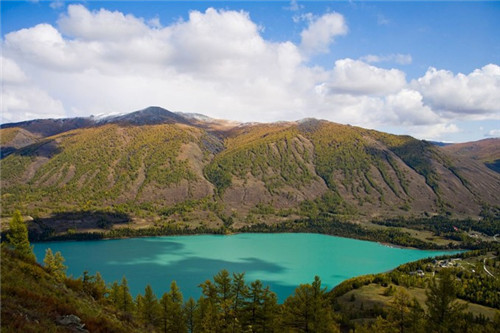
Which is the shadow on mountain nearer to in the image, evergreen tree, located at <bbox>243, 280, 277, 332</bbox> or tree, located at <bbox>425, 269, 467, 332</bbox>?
evergreen tree, located at <bbox>243, 280, 277, 332</bbox>

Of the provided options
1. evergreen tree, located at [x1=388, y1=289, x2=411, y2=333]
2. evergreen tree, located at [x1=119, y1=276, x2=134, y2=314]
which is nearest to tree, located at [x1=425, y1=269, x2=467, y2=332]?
evergreen tree, located at [x1=388, y1=289, x2=411, y2=333]

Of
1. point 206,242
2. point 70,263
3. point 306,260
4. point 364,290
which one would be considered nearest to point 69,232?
point 70,263

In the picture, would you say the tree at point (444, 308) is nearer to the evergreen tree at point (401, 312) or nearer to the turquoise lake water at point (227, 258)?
the evergreen tree at point (401, 312)

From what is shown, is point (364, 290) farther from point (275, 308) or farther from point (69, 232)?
point (69, 232)

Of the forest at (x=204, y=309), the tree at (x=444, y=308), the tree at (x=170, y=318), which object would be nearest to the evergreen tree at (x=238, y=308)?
the forest at (x=204, y=309)

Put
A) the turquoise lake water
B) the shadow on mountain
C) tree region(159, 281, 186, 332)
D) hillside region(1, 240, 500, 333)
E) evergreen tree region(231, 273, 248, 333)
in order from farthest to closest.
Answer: the shadow on mountain → the turquoise lake water → tree region(159, 281, 186, 332) → evergreen tree region(231, 273, 248, 333) → hillside region(1, 240, 500, 333)

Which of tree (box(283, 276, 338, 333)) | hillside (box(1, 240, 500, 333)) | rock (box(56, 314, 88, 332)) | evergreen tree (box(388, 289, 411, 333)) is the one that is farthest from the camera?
evergreen tree (box(388, 289, 411, 333))

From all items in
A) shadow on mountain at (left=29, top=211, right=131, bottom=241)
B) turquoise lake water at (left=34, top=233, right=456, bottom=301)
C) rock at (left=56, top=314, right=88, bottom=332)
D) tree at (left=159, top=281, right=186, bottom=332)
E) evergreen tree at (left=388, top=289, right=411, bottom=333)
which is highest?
rock at (left=56, top=314, right=88, bottom=332)

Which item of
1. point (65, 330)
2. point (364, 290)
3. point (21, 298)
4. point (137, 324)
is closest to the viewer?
point (65, 330)
